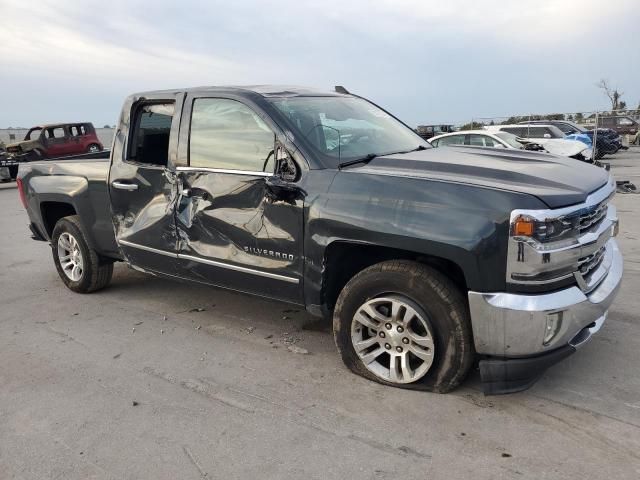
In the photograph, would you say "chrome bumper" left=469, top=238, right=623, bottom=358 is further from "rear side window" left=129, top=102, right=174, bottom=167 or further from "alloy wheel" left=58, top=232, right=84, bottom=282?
"alloy wheel" left=58, top=232, right=84, bottom=282

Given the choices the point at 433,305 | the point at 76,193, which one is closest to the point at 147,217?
the point at 76,193

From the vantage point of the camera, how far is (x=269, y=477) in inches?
102

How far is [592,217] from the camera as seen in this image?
306cm

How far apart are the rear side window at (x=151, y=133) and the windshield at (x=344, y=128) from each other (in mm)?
1063

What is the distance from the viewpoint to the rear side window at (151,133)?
14.2ft

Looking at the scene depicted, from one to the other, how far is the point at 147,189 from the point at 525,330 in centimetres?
305

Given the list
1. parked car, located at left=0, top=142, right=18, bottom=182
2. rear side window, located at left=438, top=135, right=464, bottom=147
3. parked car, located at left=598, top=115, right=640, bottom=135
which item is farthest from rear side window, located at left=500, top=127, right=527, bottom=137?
parked car, located at left=0, top=142, right=18, bottom=182

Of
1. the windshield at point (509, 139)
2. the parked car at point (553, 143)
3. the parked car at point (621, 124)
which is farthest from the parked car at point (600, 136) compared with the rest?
the windshield at point (509, 139)

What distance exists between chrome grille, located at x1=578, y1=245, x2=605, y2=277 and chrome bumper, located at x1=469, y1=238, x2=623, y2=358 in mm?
138

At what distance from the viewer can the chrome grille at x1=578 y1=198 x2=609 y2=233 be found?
9.67 ft

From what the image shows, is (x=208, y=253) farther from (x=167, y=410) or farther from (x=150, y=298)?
(x=150, y=298)

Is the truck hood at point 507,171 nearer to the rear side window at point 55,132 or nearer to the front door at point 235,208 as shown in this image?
the front door at point 235,208

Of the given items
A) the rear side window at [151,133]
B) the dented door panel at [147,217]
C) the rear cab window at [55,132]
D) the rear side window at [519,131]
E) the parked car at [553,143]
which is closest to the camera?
the dented door panel at [147,217]

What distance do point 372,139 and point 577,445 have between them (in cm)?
242
